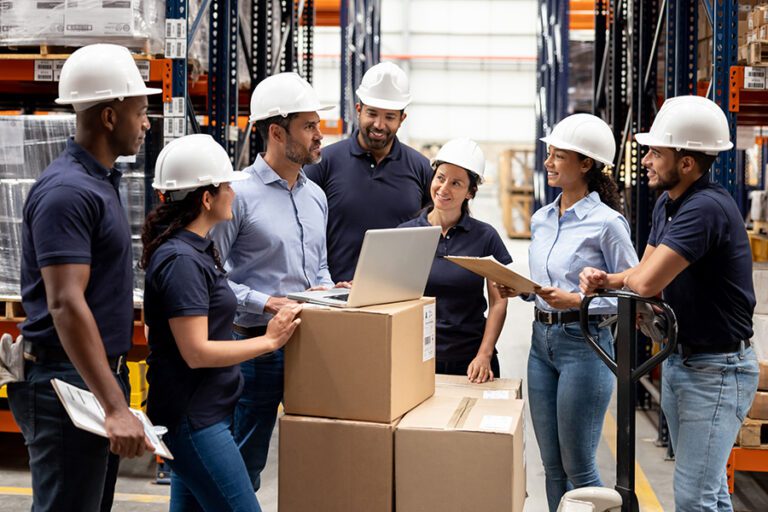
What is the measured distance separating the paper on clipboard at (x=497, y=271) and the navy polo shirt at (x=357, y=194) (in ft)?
3.88

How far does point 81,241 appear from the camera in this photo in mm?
2523

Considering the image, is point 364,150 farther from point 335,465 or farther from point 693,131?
point 335,465

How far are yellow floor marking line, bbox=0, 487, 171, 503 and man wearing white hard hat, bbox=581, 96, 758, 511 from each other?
3.06 m

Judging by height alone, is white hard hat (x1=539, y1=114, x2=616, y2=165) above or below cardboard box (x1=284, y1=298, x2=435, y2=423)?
above

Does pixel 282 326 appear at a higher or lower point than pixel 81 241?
lower

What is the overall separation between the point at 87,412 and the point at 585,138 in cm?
224

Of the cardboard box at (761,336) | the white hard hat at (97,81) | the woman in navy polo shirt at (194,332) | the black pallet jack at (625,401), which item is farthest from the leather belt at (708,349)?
the white hard hat at (97,81)

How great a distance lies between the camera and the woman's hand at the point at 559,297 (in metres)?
3.56

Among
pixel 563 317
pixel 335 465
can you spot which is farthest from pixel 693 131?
pixel 335 465

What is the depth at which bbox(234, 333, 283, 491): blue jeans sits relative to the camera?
11.7ft

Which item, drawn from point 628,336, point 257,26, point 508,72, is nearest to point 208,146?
point 628,336

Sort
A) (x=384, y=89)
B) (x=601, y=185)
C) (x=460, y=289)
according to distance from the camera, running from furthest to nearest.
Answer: (x=384, y=89)
(x=460, y=289)
(x=601, y=185)

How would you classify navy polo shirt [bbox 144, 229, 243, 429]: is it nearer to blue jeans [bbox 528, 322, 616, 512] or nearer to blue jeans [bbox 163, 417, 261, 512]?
blue jeans [bbox 163, 417, 261, 512]

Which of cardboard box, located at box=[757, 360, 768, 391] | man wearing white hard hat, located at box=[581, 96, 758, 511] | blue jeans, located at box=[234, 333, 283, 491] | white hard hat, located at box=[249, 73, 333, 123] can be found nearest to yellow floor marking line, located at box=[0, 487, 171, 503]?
blue jeans, located at box=[234, 333, 283, 491]
